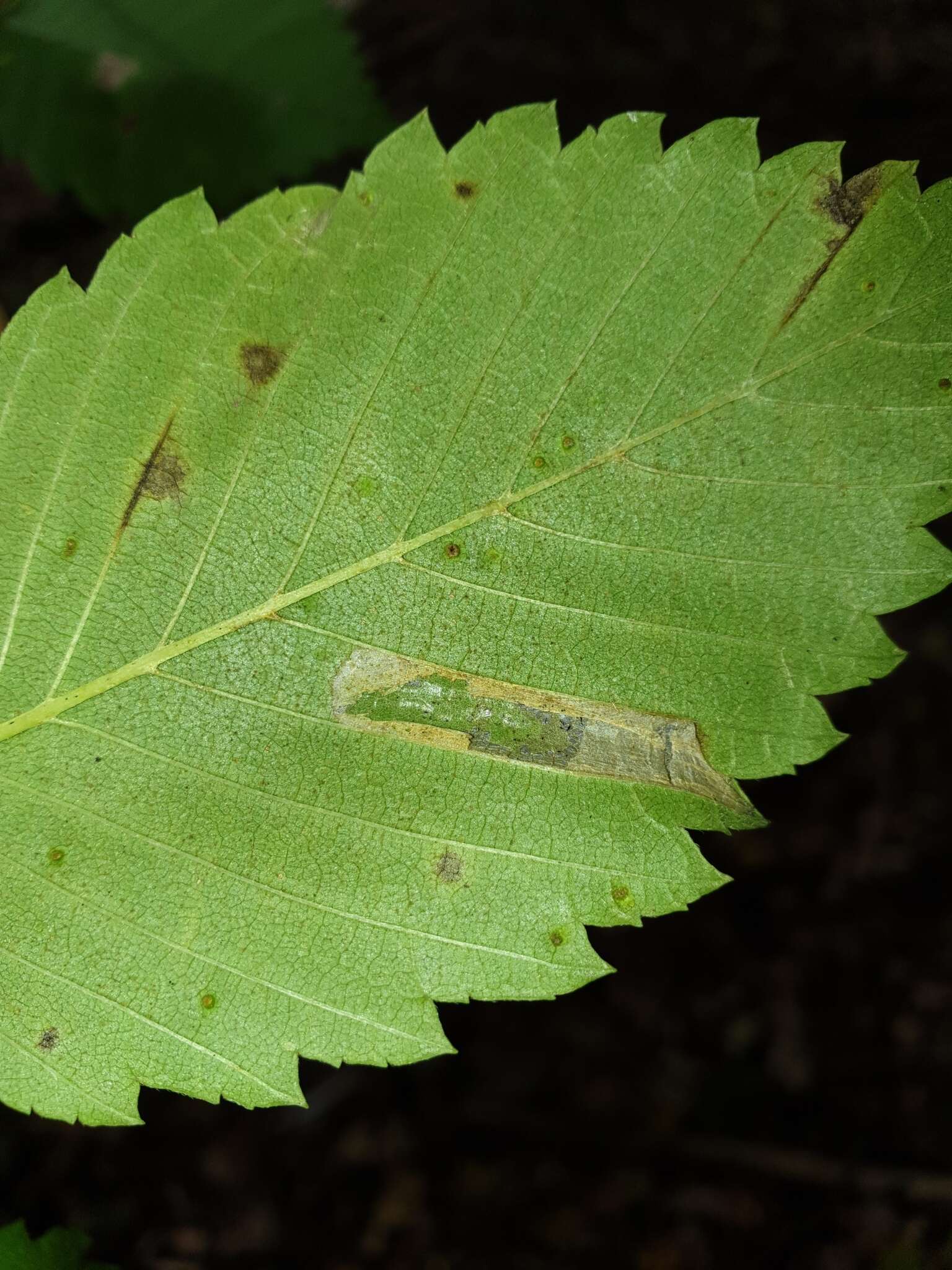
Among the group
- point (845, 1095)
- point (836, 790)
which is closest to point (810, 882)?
point (836, 790)

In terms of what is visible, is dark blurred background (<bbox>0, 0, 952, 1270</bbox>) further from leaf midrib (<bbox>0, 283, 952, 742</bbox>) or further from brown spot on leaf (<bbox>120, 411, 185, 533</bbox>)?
brown spot on leaf (<bbox>120, 411, 185, 533</bbox>)

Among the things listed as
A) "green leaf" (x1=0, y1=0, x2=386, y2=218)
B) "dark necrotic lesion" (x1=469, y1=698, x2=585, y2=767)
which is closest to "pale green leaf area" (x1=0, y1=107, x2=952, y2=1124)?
"dark necrotic lesion" (x1=469, y1=698, x2=585, y2=767)

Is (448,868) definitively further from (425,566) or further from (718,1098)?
(718,1098)

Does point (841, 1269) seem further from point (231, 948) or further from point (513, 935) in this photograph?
point (231, 948)

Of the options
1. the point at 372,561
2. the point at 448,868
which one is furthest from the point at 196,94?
the point at 448,868

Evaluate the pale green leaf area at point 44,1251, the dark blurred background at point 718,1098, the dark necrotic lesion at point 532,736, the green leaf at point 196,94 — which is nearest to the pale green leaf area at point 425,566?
the dark necrotic lesion at point 532,736
